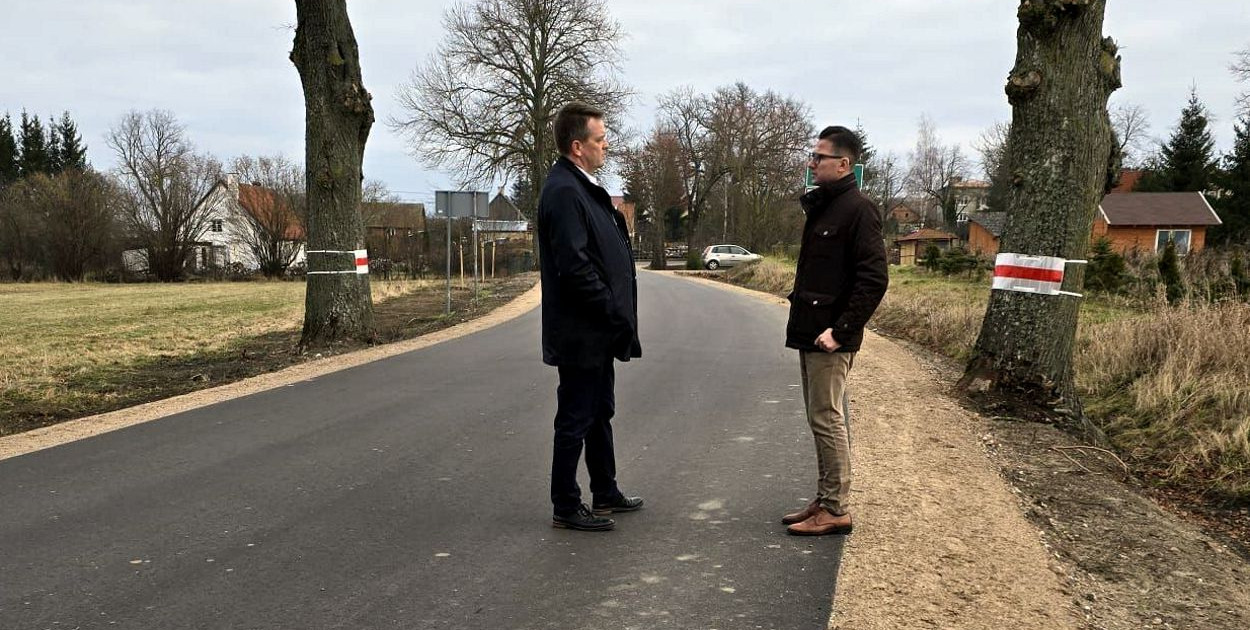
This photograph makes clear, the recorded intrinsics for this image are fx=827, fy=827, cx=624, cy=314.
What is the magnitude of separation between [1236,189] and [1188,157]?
6357 millimetres

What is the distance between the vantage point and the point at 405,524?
407 centimetres

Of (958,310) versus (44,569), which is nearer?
(44,569)

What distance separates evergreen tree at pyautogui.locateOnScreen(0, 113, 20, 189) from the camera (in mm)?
61656

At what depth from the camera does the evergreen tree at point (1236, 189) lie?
41.6m

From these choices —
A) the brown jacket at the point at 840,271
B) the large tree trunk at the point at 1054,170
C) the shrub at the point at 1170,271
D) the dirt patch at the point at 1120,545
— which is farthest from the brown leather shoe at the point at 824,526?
the shrub at the point at 1170,271

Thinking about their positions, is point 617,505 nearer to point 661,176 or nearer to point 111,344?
point 111,344

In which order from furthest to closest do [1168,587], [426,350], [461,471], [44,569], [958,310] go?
1. [958,310]
2. [426,350]
3. [461,471]
4. [44,569]
5. [1168,587]

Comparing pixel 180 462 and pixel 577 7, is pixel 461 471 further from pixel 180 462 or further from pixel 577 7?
pixel 577 7

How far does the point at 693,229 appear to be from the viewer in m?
59.0

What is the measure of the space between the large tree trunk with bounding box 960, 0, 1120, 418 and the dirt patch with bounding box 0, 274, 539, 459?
266 inches

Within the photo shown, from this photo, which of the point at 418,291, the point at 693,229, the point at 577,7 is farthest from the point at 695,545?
the point at 693,229

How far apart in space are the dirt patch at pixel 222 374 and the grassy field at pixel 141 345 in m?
0.02

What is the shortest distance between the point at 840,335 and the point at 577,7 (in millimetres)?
37596

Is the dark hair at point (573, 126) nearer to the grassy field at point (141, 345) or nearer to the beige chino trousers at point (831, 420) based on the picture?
the beige chino trousers at point (831, 420)
